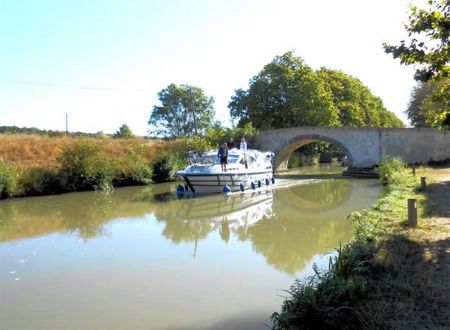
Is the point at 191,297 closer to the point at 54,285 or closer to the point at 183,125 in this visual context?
the point at 54,285

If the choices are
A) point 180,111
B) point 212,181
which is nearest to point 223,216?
point 212,181

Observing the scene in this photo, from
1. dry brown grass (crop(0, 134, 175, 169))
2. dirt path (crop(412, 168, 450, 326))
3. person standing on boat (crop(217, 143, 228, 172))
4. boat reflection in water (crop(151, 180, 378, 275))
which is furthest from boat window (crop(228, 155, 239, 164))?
dirt path (crop(412, 168, 450, 326))

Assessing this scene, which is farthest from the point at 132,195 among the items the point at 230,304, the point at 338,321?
the point at 338,321

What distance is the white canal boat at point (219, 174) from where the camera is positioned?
61.3 ft

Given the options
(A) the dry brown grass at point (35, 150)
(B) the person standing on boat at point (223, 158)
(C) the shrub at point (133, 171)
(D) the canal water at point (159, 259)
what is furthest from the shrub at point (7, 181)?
(B) the person standing on boat at point (223, 158)

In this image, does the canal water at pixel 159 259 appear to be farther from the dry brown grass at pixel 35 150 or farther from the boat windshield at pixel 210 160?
the dry brown grass at pixel 35 150

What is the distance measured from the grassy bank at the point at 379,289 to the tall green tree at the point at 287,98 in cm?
3243

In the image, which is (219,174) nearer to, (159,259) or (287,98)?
(159,259)

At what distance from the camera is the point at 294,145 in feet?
115

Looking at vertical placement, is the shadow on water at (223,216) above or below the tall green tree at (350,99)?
below

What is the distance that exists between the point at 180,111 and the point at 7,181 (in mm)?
43073

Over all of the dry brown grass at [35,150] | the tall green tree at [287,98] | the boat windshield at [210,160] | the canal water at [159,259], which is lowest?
the canal water at [159,259]

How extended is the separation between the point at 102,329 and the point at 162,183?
67.5 ft

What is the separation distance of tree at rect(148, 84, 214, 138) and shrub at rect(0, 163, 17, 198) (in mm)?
41341
